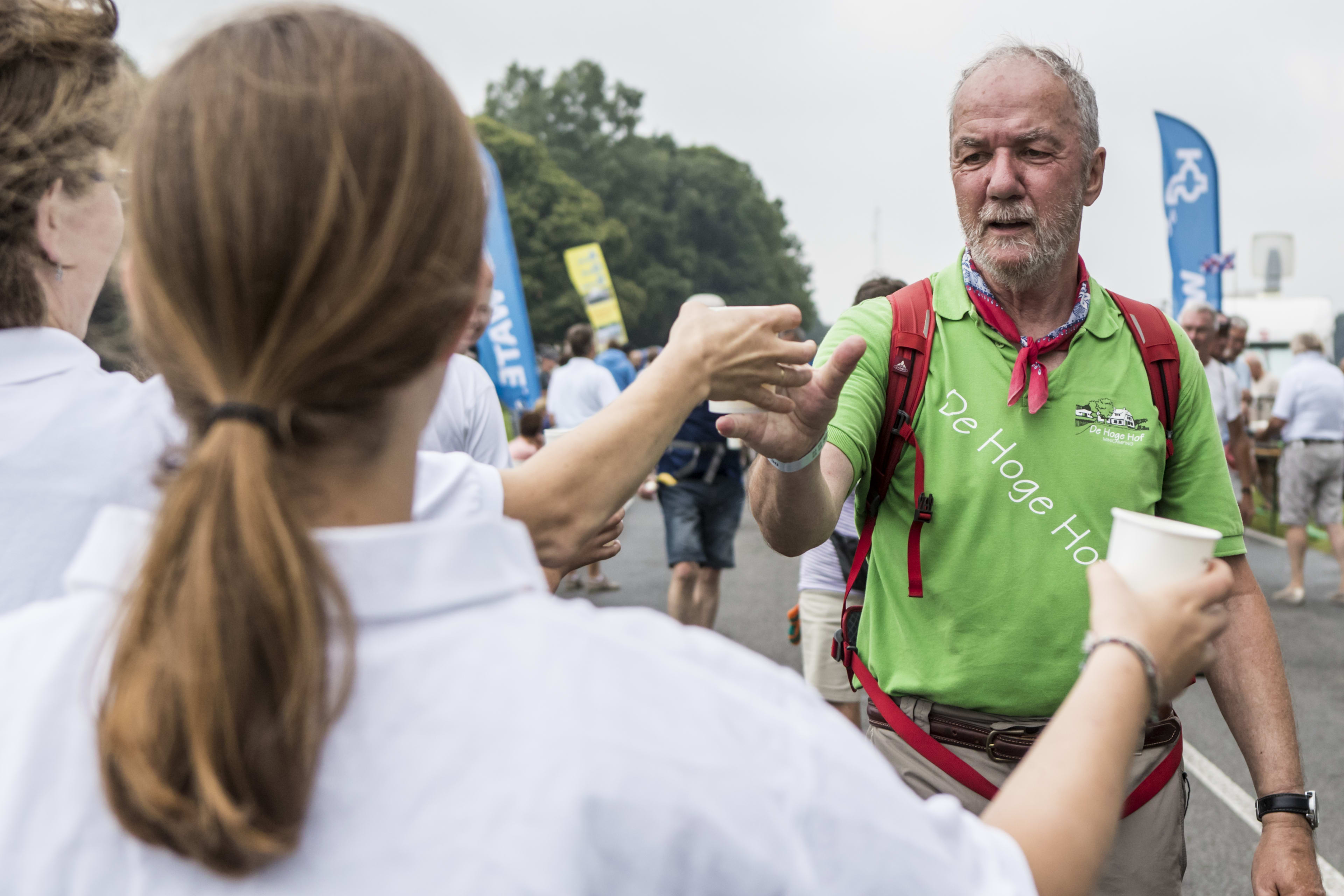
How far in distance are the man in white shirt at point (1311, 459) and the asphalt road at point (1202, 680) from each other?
481mm

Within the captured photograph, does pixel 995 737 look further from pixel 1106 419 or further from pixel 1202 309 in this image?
pixel 1202 309

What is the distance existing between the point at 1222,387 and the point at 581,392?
16.4ft

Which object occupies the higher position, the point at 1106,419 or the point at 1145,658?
the point at 1145,658

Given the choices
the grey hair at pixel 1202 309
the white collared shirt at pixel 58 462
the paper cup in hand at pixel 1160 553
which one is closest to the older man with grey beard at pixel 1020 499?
the paper cup in hand at pixel 1160 553

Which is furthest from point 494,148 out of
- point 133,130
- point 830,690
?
point 133,130

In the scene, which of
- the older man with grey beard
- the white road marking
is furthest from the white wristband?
the white road marking

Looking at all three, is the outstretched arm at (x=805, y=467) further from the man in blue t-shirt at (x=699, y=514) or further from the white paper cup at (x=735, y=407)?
the man in blue t-shirt at (x=699, y=514)

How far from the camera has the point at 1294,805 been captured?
205 cm

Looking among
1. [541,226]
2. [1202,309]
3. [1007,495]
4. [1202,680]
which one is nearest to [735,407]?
[1007,495]

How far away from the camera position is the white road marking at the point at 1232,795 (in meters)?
4.16

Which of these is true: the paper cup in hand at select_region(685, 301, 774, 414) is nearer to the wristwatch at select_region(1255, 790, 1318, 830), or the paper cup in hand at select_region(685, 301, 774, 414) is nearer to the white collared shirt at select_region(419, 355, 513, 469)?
the wristwatch at select_region(1255, 790, 1318, 830)

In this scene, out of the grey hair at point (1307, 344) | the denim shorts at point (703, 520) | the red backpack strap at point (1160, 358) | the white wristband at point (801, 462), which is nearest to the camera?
the white wristband at point (801, 462)

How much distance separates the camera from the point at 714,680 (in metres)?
0.85

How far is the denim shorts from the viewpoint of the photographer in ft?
23.5
